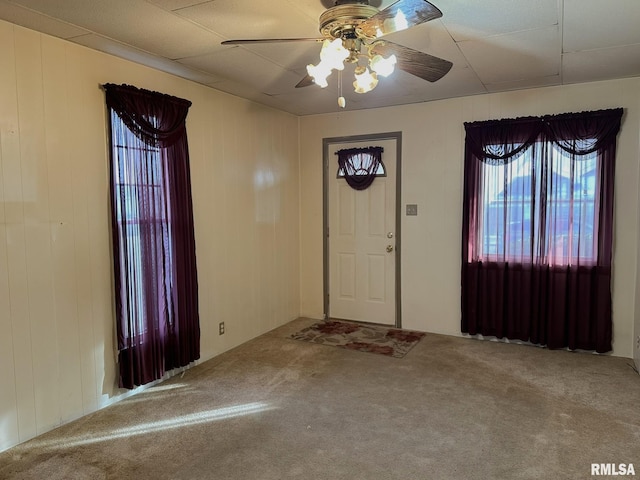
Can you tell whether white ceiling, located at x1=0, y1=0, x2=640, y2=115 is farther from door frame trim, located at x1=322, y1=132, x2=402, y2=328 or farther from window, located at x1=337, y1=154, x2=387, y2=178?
window, located at x1=337, y1=154, x2=387, y2=178

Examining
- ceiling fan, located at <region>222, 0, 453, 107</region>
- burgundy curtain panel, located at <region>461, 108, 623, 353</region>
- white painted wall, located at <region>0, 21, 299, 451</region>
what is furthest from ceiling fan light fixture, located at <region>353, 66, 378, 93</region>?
burgundy curtain panel, located at <region>461, 108, 623, 353</region>

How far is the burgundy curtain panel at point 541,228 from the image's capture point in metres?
3.85

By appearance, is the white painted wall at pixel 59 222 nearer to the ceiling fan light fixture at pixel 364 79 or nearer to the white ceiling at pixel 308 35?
the white ceiling at pixel 308 35

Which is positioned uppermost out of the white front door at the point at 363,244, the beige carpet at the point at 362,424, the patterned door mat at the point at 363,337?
the white front door at the point at 363,244

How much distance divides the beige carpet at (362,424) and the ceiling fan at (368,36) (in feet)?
6.45

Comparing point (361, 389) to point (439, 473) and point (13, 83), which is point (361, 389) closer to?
point (439, 473)

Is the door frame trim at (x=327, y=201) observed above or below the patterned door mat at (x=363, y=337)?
above

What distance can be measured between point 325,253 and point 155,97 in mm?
2685

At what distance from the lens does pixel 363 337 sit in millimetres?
4574

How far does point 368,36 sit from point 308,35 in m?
0.76

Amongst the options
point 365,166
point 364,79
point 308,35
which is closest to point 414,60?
point 364,79

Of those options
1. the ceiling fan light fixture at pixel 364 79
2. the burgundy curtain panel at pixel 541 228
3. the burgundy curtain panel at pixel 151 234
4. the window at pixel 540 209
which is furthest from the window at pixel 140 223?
the window at pixel 540 209

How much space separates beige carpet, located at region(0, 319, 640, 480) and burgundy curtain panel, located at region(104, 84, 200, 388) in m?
0.31

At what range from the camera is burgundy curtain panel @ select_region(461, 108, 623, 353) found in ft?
12.6
